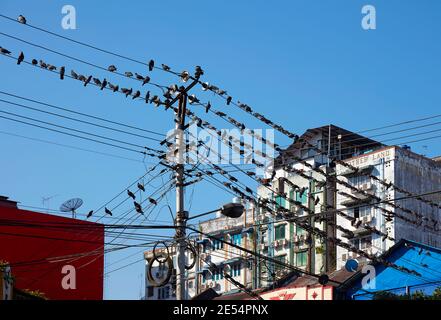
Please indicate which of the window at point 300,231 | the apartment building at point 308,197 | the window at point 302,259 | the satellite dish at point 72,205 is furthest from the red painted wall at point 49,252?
the window at point 300,231

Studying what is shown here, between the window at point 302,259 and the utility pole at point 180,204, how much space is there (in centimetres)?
4196

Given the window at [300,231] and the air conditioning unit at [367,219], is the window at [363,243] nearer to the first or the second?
the air conditioning unit at [367,219]

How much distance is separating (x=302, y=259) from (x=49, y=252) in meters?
25.4

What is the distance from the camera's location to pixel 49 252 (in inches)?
1930

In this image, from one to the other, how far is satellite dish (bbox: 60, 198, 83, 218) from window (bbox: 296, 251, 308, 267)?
23.1 meters

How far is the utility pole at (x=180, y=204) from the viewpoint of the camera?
993 inches

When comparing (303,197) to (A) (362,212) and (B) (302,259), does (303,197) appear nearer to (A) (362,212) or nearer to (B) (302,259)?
(B) (302,259)

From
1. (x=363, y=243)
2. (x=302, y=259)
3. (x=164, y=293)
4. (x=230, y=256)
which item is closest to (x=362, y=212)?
(x=363, y=243)

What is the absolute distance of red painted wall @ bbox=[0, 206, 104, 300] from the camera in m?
47.3

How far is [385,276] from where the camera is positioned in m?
52.3

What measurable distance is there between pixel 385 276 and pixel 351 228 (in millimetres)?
14066
